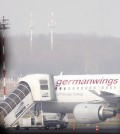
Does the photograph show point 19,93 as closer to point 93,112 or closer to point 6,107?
point 6,107

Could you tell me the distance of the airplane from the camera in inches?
2741

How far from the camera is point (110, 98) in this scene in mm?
70125

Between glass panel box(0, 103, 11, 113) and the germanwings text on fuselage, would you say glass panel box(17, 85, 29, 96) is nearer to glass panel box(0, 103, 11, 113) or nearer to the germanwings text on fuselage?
glass panel box(0, 103, 11, 113)

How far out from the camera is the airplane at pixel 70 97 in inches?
2741

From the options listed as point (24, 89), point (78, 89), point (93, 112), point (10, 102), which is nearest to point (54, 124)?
point (93, 112)

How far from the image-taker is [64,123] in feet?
232

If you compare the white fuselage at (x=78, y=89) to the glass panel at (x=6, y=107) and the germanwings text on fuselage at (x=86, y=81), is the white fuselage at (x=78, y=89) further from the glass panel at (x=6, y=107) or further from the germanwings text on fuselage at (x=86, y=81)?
the glass panel at (x=6, y=107)

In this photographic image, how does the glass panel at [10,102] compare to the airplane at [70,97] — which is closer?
the airplane at [70,97]

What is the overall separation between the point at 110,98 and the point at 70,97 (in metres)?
4.76

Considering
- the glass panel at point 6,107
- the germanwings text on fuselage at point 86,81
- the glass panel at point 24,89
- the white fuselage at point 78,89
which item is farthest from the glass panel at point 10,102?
the germanwings text on fuselage at point 86,81

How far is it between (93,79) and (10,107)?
27.4 feet

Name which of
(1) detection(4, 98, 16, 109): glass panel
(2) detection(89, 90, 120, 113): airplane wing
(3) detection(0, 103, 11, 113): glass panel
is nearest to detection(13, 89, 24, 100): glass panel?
(1) detection(4, 98, 16, 109): glass panel

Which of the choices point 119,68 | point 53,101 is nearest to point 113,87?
point 53,101

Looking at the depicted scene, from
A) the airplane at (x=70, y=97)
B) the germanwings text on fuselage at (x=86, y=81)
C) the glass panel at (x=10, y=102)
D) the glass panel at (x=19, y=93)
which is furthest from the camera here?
the germanwings text on fuselage at (x=86, y=81)
